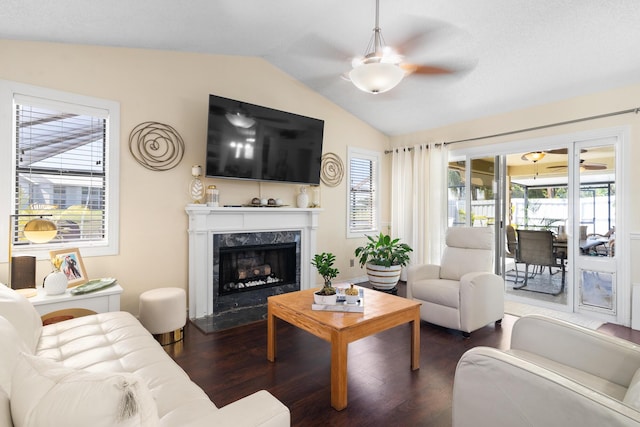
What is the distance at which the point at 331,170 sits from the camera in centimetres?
481

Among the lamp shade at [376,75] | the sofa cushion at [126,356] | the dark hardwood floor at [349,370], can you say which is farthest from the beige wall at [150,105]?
the lamp shade at [376,75]

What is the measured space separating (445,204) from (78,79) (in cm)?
459

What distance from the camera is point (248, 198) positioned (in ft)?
13.2

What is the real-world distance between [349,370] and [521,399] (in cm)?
141

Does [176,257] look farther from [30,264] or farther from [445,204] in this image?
[445,204]

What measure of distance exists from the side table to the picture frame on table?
7.8 inches

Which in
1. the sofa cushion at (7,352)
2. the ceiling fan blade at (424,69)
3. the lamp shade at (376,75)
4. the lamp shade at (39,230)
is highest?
the ceiling fan blade at (424,69)

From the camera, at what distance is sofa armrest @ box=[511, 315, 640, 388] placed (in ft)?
4.70

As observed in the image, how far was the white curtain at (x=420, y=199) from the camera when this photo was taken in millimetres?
4852

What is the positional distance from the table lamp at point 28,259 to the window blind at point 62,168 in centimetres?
31

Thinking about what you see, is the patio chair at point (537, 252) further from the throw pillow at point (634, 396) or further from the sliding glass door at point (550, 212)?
the throw pillow at point (634, 396)

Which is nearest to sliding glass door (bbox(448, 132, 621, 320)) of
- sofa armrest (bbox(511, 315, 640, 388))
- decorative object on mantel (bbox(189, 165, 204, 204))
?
sofa armrest (bbox(511, 315, 640, 388))

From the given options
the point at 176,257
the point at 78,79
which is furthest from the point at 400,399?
the point at 78,79

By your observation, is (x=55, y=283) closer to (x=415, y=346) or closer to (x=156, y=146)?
(x=156, y=146)
